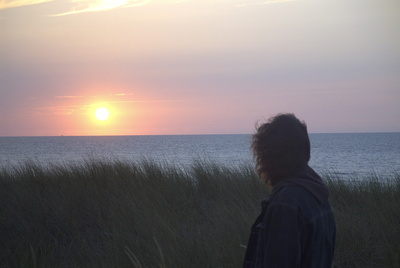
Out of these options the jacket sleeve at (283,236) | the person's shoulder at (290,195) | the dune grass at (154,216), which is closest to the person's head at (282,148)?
the person's shoulder at (290,195)

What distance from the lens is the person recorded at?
2125 millimetres

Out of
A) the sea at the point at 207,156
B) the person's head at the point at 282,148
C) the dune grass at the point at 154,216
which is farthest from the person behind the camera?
the sea at the point at 207,156

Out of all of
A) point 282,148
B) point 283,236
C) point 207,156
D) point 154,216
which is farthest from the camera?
point 207,156

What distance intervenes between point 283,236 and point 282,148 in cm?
44

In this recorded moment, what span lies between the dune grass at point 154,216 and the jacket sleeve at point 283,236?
2.62 meters

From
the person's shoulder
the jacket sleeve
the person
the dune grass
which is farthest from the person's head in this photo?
the dune grass

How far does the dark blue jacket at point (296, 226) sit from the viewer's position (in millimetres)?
2119

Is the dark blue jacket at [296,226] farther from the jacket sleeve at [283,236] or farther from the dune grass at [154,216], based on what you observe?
the dune grass at [154,216]

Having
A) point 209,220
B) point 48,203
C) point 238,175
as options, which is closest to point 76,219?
point 48,203

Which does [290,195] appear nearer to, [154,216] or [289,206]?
[289,206]

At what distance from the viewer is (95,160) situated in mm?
10570

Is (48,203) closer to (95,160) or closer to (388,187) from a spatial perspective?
(95,160)

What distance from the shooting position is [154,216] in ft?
21.4

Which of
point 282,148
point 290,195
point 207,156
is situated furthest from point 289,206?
point 207,156
